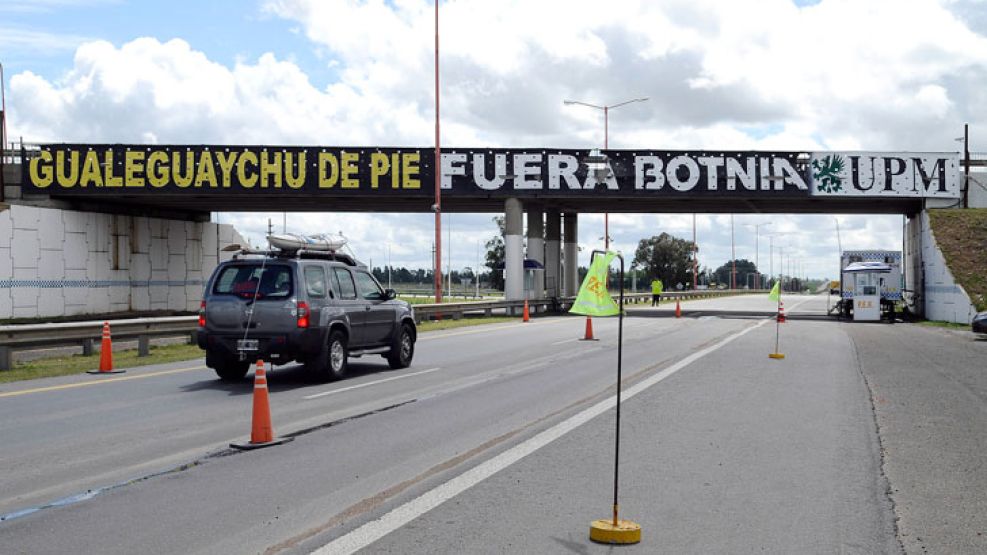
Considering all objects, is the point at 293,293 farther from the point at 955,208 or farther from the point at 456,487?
the point at 955,208

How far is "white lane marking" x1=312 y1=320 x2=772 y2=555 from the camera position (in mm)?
5562

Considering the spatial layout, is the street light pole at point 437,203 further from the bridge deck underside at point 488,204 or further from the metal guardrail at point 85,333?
the metal guardrail at point 85,333

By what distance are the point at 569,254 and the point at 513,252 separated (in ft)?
32.5

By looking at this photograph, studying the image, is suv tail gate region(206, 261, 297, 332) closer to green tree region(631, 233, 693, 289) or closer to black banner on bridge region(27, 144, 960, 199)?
black banner on bridge region(27, 144, 960, 199)

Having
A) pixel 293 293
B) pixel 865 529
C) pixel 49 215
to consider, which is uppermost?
pixel 49 215

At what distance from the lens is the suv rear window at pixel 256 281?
1373 centimetres

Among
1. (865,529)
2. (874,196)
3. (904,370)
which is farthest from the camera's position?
(874,196)

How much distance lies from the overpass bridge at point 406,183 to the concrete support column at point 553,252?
198 inches

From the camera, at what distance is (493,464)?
7926 mm

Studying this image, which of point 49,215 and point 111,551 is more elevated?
point 49,215

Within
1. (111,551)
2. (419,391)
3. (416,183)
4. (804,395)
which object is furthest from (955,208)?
(111,551)

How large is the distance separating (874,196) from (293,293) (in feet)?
114

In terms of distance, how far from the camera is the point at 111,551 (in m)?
5.43

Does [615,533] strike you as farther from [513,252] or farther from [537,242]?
[537,242]
